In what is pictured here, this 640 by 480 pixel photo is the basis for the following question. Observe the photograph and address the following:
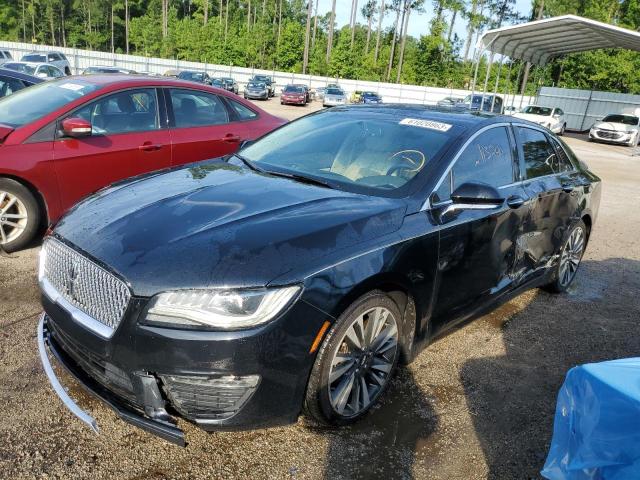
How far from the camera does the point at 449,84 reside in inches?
2265

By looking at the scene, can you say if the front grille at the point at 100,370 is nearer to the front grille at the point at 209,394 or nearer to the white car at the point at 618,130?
the front grille at the point at 209,394

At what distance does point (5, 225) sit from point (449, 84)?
57922 millimetres

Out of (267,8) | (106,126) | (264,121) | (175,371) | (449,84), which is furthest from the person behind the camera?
(267,8)

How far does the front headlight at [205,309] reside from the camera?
213 cm

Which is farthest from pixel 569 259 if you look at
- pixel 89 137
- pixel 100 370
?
pixel 89 137

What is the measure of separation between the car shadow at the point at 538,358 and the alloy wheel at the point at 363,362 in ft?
2.01

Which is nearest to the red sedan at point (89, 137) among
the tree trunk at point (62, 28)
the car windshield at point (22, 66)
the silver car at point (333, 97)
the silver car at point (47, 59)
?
the car windshield at point (22, 66)

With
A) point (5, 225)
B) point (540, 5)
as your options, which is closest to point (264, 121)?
point (5, 225)

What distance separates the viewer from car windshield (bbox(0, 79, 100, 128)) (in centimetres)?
477

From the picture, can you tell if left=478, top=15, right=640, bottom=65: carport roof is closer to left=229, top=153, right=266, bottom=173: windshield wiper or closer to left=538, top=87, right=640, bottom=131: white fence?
left=538, top=87, right=640, bottom=131: white fence

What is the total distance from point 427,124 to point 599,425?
7.49ft

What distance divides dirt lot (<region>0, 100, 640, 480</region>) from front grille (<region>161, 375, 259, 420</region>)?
35cm

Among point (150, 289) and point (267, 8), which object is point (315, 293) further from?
point (267, 8)

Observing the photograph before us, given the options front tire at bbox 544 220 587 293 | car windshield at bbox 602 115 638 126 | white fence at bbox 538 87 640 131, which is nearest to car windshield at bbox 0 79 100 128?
front tire at bbox 544 220 587 293
